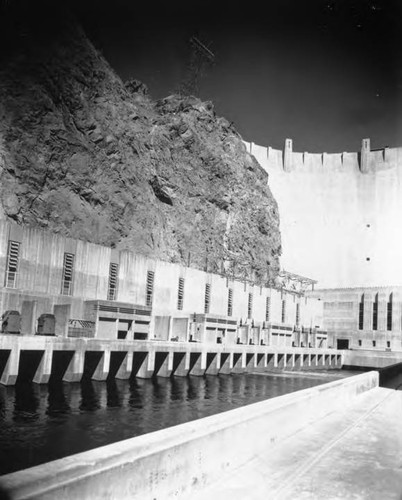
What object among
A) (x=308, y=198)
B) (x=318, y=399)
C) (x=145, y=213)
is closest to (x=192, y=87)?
(x=308, y=198)

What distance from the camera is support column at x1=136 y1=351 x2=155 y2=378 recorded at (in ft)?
133

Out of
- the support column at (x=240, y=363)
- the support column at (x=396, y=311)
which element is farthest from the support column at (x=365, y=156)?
the support column at (x=240, y=363)

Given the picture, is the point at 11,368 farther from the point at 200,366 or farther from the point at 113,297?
the point at 113,297

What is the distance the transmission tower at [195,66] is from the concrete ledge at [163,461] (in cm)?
10024

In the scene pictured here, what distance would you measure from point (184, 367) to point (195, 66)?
84590mm

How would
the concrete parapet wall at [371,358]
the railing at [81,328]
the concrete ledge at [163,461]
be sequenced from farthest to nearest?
the concrete parapet wall at [371,358] < the railing at [81,328] < the concrete ledge at [163,461]

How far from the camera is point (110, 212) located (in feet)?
250

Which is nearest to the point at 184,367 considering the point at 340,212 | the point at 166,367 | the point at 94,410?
the point at 166,367

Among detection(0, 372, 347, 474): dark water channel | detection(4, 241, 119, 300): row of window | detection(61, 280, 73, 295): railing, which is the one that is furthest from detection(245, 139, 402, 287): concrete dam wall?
detection(0, 372, 347, 474): dark water channel

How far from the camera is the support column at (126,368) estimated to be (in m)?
38.6

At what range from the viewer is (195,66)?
112 metres

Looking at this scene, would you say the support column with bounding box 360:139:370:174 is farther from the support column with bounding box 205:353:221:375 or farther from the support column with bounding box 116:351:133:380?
the support column with bounding box 116:351:133:380

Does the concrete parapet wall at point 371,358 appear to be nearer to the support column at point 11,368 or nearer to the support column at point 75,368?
the support column at point 75,368

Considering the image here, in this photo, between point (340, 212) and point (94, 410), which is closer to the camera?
point (94, 410)
